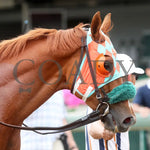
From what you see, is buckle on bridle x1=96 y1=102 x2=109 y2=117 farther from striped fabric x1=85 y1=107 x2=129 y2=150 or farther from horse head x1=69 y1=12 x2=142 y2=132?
striped fabric x1=85 y1=107 x2=129 y2=150

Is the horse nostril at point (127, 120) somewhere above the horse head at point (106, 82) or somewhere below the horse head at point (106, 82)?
below

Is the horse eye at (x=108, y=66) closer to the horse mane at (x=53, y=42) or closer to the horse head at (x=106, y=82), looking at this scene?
the horse head at (x=106, y=82)

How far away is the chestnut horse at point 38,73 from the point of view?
2.41 metres

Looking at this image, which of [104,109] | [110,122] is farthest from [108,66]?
[110,122]

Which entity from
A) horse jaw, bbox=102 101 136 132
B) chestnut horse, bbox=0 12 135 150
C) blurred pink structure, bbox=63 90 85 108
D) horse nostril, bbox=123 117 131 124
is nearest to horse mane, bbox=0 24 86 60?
chestnut horse, bbox=0 12 135 150

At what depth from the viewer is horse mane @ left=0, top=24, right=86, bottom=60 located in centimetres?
243

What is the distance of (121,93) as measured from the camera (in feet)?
7.82

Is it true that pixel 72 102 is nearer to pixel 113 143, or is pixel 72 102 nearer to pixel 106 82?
pixel 113 143

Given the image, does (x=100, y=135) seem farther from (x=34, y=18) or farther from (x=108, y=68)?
(x=34, y=18)

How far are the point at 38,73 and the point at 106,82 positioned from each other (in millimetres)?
531

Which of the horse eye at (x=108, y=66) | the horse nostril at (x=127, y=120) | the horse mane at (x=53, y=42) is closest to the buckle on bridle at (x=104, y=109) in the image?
the horse nostril at (x=127, y=120)

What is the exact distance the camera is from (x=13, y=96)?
2412mm

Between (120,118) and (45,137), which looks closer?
(120,118)

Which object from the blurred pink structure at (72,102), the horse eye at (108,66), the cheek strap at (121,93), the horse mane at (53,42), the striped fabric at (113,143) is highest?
the blurred pink structure at (72,102)
